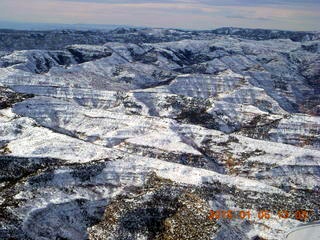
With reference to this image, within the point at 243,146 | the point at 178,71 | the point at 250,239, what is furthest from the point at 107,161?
the point at 178,71

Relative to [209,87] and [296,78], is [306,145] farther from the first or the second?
[296,78]

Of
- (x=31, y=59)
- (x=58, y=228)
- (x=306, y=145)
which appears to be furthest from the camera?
(x=31, y=59)

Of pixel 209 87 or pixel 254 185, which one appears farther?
pixel 209 87

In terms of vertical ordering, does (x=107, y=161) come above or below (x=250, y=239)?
above

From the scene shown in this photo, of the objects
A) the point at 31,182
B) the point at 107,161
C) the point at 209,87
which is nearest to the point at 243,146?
the point at 107,161

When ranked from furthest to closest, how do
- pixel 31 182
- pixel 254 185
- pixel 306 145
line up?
pixel 306 145, pixel 254 185, pixel 31 182
